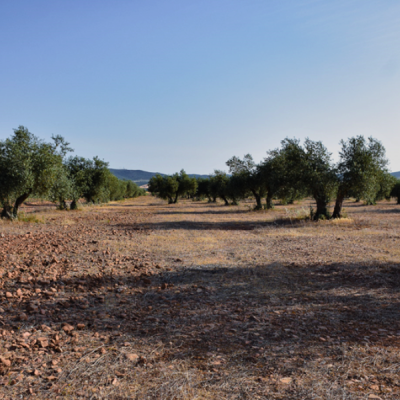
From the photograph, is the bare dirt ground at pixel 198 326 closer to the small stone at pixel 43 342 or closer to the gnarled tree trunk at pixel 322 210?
the small stone at pixel 43 342

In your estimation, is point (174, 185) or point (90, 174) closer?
point (90, 174)

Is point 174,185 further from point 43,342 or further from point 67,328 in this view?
point 43,342

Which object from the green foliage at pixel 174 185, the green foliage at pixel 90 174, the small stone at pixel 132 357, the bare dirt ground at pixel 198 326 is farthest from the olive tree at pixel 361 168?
the green foliage at pixel 174 185

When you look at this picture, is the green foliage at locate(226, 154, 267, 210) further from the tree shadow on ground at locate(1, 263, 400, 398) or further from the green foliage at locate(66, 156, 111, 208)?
the tree shadow on ground at locate(1, 263, 400, 398)

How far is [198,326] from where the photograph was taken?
17.1 ft

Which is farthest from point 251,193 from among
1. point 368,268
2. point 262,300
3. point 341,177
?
point 262,300

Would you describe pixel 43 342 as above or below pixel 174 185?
below

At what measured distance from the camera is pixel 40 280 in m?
7.32

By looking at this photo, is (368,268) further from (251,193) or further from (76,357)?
(251,193)

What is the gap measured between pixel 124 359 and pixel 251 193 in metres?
35.8

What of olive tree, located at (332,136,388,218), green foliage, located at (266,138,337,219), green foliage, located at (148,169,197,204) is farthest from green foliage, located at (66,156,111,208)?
olive tree, located at (332,136,388,218)

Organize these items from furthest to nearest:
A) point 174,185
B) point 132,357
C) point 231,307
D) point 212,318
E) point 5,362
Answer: point 174,185
point 231,307
point 212,318
point 132,357
point 5,362

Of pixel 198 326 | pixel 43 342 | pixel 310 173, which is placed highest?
pixel 310 173

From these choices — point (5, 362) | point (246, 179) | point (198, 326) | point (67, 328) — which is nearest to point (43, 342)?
point (67, 328)
